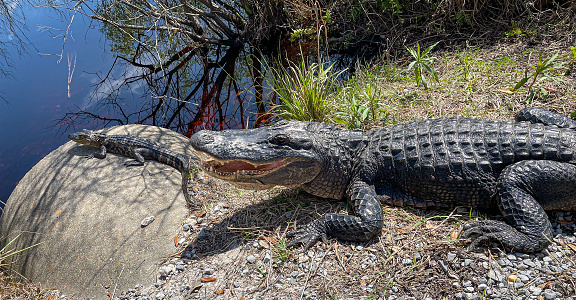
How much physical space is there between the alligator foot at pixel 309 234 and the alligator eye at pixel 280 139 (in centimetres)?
72

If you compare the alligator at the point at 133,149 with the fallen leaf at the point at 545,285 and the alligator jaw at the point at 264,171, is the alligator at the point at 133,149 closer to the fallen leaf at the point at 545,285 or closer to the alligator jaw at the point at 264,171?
the alligator jaw at the point at 264,171

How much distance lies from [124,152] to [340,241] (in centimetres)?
402

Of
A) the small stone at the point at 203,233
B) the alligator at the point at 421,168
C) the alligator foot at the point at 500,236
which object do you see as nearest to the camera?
the alligator foot at the point at 500,236

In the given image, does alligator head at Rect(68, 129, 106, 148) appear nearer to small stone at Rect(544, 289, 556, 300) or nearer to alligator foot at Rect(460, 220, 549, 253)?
alligator foot at Rect(460, 220, 549, 253)

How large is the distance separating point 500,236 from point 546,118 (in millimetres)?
1321

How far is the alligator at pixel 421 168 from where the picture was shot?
8.41ft

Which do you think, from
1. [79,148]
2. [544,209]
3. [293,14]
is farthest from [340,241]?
[293,14]

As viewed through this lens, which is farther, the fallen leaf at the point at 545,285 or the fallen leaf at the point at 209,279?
the fallen leaf at the point at 209,279

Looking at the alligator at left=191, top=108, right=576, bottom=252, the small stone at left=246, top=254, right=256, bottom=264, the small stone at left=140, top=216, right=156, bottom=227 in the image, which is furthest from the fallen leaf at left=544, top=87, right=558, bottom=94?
the small stone at left=140, top=216, right=156, bottom=227

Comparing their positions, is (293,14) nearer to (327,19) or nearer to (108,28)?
(327,19)

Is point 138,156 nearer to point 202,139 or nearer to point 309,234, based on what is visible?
point 202,139

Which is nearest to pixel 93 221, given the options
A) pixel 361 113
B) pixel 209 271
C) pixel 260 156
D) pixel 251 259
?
pixel 209 271

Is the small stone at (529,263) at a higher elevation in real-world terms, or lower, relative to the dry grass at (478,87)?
lower

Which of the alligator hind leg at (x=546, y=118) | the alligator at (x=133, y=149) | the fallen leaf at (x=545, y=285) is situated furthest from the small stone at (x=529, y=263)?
the alligator at (x=133, y=149)
